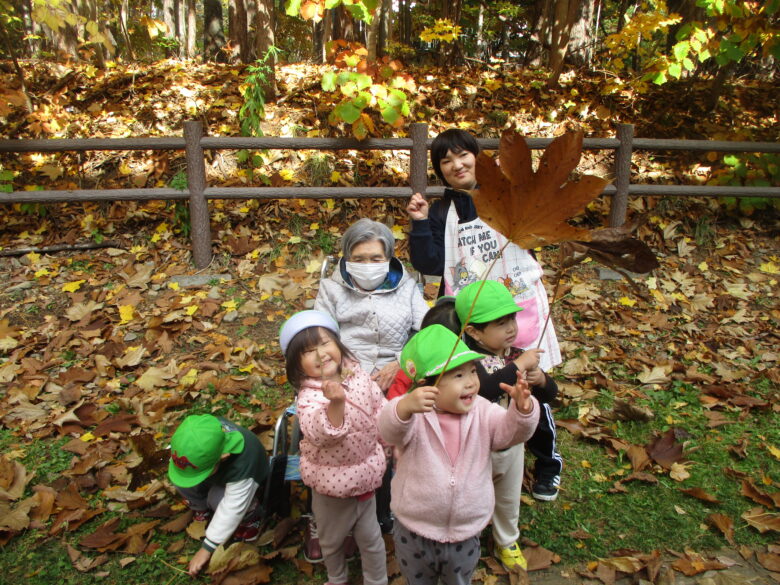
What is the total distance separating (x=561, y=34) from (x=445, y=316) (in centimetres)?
668

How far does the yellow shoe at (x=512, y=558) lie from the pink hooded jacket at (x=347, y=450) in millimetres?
696

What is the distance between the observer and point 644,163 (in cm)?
659

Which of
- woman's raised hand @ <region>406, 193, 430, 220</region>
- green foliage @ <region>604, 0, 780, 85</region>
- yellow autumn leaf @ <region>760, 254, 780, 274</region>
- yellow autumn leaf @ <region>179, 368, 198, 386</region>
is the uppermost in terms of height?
green foliage @ <region>604, 0, 780, 85</region>

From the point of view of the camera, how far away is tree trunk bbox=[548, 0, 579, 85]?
7.41 metres

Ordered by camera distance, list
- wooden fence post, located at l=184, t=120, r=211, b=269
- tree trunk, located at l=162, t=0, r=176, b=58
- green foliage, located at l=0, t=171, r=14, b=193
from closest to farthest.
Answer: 1. wooden fence post, located at l=184, t=120, r=211, b=269
2. green foliage, located at l=0, t=171, r=14, b=193
3. tree trunk, located at l=162, t=0, r=176, b=58

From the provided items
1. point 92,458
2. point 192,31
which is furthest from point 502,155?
point 192,31

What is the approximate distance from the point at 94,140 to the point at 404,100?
106 inches

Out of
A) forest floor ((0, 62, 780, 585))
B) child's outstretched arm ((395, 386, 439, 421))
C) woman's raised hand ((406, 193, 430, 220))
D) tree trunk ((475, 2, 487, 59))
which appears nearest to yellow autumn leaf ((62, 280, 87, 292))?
forest floor ((0, 62, 780, 585))

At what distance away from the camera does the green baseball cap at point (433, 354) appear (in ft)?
→ 5.48

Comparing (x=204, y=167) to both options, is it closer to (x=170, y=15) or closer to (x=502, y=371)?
(x=502, y=371)

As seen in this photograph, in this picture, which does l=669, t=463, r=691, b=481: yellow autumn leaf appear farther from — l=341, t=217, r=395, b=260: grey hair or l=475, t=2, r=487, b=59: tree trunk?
l=475, t=2, r=487, b=59: tree trunk

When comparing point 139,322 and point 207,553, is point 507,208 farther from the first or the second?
point 139,322

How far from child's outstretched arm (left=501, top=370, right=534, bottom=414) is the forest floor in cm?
112

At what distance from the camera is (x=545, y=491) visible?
2762mm
